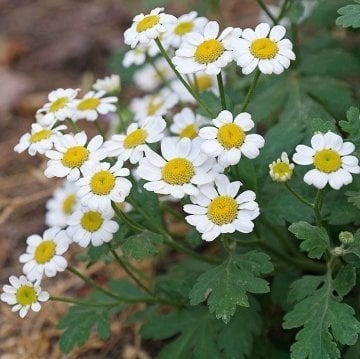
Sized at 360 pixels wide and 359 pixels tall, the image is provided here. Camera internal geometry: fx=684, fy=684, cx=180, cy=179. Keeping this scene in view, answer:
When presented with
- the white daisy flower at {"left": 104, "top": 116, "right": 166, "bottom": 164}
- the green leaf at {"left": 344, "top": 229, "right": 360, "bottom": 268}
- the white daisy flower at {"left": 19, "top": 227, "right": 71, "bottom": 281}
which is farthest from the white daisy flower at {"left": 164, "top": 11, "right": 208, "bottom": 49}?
the green leaf at {"left": 344, "top": 229, "right": 360, "bottom": 268}

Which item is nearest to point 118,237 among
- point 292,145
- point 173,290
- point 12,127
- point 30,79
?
point 173,290

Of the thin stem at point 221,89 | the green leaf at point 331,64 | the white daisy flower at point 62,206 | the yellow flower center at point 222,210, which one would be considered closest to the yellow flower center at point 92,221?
the yellow flower center at point 222,210

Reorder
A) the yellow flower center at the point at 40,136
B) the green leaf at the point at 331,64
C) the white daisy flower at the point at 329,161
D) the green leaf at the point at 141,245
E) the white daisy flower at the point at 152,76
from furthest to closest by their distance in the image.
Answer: the white daisy flower at the point at 152,76 → the green leaf at the point at 331,64 → the yellow flower center at the point at 40,136 → the green leaf at the point at 141,245 → the white daisy flower at the point at 329,161

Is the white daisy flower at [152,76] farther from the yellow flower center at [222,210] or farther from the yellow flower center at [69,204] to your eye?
the yellow flower center at [222,210]

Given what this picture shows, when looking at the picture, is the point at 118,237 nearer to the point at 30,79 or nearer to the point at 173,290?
the point at 173,290

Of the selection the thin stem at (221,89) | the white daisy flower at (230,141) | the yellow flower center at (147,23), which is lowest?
the white daisy flower at (230,141)

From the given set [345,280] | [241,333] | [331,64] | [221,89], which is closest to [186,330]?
[241,333]

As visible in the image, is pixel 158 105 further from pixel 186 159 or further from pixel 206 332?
pixel 206 332
